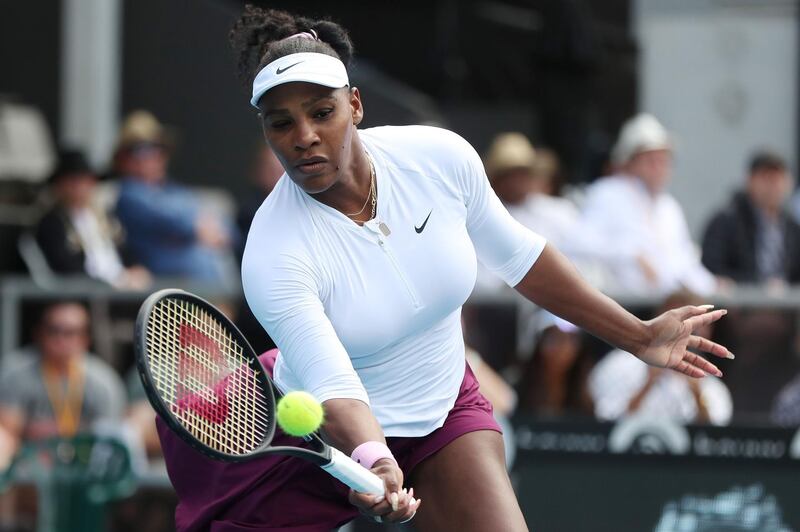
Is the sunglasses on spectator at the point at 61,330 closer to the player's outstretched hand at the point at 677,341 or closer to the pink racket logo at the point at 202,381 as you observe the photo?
the pink racket logo at the point at 202,381

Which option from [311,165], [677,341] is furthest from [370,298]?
[677,341]

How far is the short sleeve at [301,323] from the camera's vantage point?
3.79 meters

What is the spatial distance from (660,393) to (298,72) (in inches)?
157

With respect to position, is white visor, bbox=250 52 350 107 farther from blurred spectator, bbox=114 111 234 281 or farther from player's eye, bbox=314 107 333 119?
blurred spectator, bbox=114 111 234 281

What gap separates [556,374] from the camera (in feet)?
25.3

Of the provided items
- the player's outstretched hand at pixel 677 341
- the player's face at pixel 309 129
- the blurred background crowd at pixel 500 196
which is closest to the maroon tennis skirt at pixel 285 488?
the player's outstretched hand at pixel 677 341

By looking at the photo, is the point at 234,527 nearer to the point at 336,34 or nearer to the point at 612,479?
the point at 336,34

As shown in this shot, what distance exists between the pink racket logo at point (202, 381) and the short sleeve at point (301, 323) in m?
0.16

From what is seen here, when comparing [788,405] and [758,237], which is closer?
[788,405]

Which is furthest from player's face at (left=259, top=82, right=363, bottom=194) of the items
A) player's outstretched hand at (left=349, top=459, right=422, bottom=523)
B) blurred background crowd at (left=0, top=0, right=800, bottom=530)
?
blurred background crowd at (left=0, top=0, right=800, bottom=530)

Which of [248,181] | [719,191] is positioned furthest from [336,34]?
[248,181]

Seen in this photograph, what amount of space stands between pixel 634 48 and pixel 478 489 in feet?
26.3

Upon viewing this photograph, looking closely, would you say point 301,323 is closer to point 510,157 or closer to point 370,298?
point 370,298

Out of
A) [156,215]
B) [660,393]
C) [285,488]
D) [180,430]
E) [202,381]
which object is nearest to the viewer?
[180,430]
